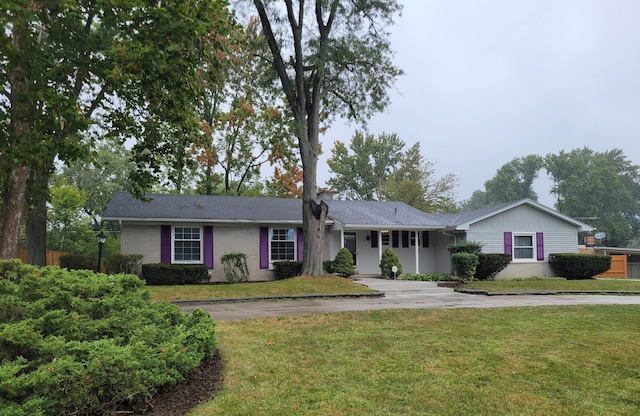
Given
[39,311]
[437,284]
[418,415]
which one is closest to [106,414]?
[39,311]

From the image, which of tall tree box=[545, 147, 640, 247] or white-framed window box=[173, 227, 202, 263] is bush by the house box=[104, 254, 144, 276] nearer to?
white-framed window box=[173, 227, 202, 263]

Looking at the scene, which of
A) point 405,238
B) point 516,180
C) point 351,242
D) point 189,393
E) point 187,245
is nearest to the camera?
point 189,393

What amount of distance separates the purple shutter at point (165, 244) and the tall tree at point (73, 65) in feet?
23.7

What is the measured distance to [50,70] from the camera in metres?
8.46

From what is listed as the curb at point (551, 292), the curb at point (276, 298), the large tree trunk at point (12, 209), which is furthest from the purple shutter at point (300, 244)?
the large tree trunk at point (12, 209)

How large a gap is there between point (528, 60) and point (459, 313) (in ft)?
48.3

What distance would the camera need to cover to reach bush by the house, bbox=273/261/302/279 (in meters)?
18.0

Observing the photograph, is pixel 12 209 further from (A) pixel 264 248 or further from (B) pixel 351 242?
(B) pixel 351 242

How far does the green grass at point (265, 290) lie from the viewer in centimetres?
1249

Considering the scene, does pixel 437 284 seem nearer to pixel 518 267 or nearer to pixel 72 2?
pixel 518 267

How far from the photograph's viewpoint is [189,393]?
3.92 meters

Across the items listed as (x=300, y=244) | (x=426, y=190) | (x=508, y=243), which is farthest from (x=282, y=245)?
(x=426, y=190)

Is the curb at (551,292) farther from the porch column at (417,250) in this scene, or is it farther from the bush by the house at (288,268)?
the bush by the house at (288,268)

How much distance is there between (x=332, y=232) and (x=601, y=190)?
6223 centimetres
